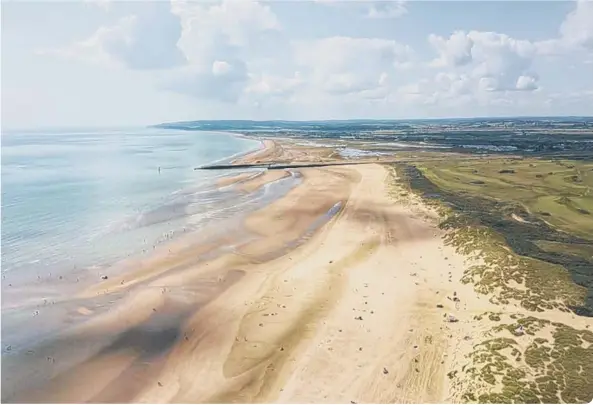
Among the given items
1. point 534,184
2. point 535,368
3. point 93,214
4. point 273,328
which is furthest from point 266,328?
point 534,184

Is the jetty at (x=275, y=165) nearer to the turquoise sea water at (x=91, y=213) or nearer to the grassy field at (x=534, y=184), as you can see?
the turquoise sea water at (x=91, y=213)

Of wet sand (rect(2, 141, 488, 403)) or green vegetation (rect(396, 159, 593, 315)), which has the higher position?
green vegetation (rect(396, 159, 593, 315))

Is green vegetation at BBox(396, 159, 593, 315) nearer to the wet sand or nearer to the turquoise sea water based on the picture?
the wet sand

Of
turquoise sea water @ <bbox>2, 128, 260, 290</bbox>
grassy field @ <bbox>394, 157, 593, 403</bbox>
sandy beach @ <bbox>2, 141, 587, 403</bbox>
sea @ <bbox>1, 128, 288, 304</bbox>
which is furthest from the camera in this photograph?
turquoise sea water @ <bbox>2, 128, 260, 290</bbox>

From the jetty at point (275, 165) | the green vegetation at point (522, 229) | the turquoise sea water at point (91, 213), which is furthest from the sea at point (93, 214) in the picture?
the green vegetation at point (522, 229)

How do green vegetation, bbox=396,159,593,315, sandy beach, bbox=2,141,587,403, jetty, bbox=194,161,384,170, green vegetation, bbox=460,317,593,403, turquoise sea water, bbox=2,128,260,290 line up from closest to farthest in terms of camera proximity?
green vegetation, bbox=460,317,593,403
sandy beach, bbox=2,141,587,403
green vegetation, bbox=396,159,593,315
turquoise sea water, bbox=2,128,260,290
jetty, bbox=194,161,384,170

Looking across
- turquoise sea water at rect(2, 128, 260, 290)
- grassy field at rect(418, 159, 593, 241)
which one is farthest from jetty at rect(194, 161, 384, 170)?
grassy field at rect(418, 159, 593, 241)
